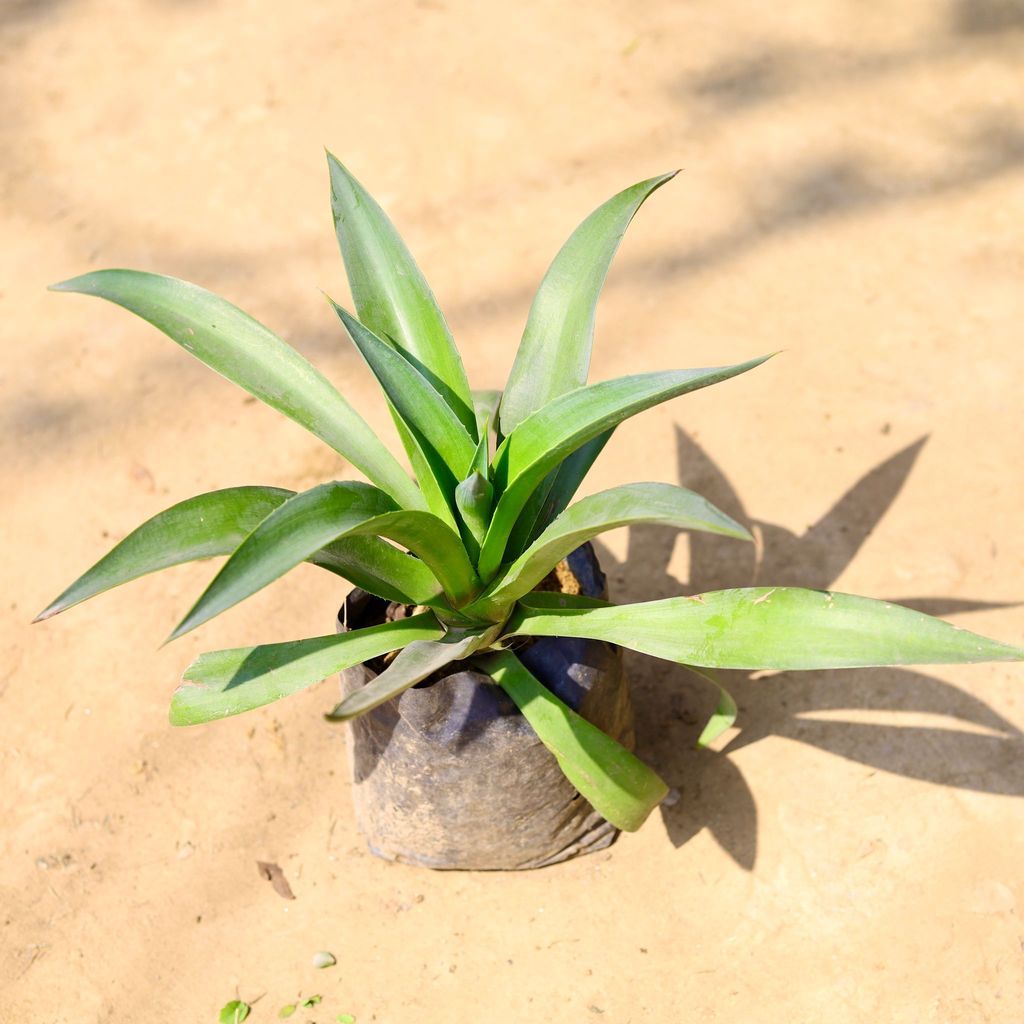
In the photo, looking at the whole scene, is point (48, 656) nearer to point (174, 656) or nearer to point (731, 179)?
point (174, 656)

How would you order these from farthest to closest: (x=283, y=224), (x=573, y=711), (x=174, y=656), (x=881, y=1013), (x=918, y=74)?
(x=918, y=74)
(x=283, y=224)
(x=174, y=656)
(x=881, y=1013)
(x=573, y=711)

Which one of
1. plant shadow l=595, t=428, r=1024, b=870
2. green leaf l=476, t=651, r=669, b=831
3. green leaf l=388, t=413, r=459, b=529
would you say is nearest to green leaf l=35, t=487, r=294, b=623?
green leaf l=388, t=413, r=459, b=529

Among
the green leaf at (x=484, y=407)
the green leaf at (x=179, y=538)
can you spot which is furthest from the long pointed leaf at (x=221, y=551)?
the green leaf at (x=484, y=407)

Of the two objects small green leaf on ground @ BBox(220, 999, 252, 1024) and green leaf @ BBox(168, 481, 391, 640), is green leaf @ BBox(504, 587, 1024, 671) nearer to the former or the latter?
green leaf @ BBox(168, 481, 391, 640)

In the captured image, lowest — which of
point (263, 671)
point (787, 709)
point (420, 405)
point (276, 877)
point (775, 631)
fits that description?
point (787, 709)

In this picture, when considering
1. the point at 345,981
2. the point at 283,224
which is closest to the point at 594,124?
the point at 283,224

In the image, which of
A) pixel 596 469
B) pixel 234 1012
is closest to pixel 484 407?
pixel 596 469

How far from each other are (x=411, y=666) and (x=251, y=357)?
0.50 m

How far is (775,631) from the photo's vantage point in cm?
159

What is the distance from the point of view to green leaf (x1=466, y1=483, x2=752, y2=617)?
51.3 inches

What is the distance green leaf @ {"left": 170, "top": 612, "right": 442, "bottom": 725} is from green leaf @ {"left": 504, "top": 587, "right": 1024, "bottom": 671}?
0.24 meters

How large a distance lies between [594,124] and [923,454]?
152cm

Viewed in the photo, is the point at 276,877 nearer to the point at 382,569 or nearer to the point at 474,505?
the point at 382,569

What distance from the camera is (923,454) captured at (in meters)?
2.72
